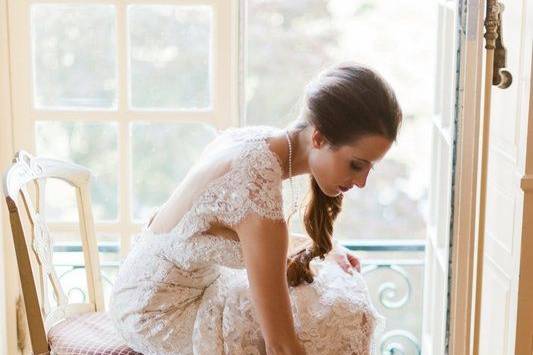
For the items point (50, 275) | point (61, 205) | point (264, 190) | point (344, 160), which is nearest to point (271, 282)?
point (264, 190)

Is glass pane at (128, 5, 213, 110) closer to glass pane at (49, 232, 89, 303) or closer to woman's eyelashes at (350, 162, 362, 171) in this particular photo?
glass pane at (49, 232, 89, 303)

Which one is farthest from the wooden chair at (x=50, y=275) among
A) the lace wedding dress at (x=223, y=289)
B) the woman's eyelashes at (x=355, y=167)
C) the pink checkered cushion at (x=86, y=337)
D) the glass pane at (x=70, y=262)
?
the woman's eyelashes at (x=355, y=167)

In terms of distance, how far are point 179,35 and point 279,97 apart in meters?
0.53

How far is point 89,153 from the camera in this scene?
2.97m

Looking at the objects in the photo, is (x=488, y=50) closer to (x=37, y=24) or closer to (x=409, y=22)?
(x=409, y=22)

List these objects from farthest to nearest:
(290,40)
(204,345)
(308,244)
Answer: (290,40) < (308,244) < (204,345)

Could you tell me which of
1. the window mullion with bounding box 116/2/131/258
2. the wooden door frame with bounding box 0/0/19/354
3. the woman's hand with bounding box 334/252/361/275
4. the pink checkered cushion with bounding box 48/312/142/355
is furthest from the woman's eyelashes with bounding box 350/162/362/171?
the wooden door frame with bounding box 0/0/19/354

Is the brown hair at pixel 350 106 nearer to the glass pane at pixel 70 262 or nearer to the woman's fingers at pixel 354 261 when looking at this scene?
the woman's fingers at pixel 354 261

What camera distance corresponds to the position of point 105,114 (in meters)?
2.91

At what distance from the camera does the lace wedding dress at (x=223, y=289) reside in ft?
6.48

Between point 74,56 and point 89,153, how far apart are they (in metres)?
0.30

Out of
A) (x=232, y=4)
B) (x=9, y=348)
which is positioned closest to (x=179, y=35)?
(x=232, y=4)

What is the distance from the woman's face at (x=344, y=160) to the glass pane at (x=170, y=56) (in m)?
0.98

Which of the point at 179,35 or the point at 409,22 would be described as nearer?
the point at 179,35
